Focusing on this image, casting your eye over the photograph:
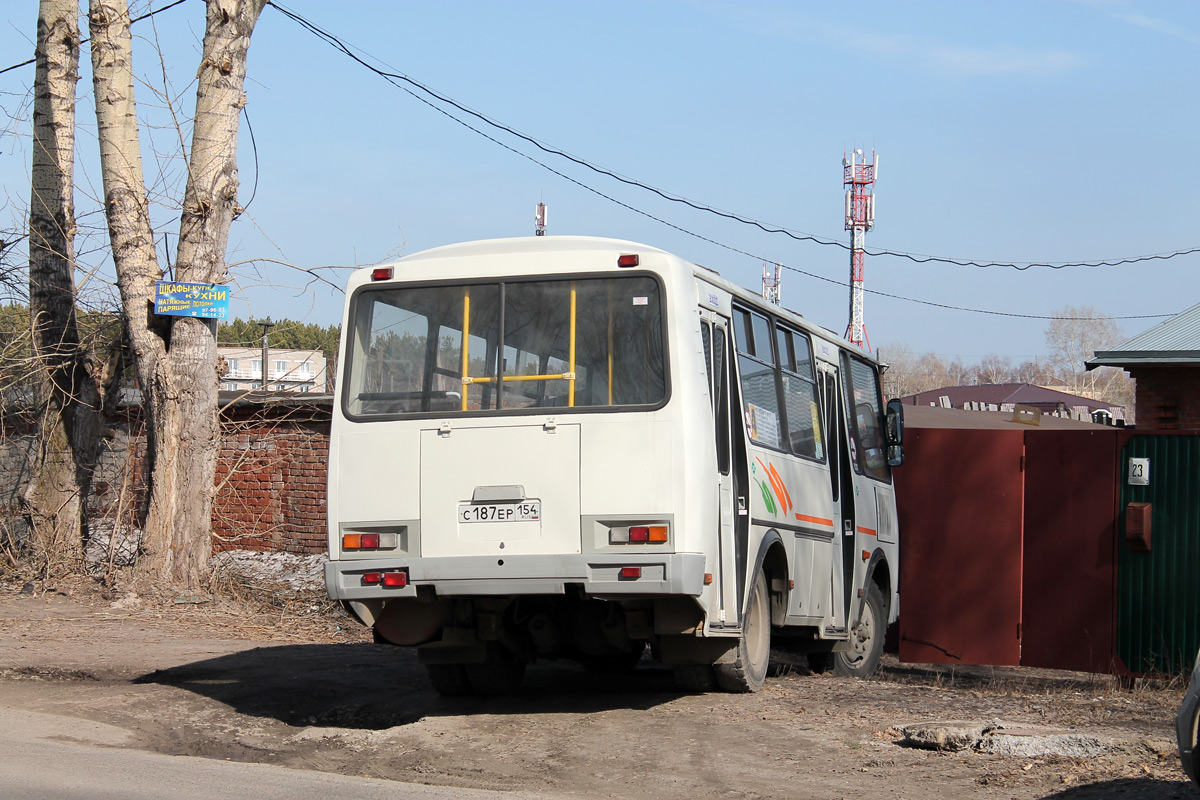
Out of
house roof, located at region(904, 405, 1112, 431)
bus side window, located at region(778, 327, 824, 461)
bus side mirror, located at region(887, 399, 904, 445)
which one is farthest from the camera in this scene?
house roof, located at region(904, 405, 1112, 431)

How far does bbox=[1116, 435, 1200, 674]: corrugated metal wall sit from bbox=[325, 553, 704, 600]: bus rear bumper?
5535 mm

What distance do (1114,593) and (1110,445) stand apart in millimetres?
1306

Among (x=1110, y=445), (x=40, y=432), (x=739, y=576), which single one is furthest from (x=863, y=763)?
(x=40, y=432)

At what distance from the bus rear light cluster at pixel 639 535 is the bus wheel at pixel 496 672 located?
6.94 ft

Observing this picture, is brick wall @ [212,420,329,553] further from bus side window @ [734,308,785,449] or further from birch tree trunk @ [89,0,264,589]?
bus side window @ [734,308,785,449]

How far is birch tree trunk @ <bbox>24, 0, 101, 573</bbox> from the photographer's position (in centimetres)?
1527

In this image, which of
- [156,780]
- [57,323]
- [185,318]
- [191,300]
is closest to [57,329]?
[57,323]

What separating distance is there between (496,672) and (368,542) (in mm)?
2071

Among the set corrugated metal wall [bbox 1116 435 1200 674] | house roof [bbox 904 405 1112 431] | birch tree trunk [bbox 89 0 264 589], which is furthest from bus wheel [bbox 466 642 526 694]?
house roof [bbox 904 405 1112 431]

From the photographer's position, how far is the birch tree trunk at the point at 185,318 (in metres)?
13.5

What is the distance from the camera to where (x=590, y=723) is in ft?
25.3

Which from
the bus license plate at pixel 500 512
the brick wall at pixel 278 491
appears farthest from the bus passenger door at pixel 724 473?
the brick wall at pixel 278 491

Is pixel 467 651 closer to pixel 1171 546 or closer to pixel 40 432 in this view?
pixel 1171 546

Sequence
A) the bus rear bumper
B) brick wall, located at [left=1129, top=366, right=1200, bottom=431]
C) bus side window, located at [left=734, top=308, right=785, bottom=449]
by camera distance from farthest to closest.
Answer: brick wall, located at [left=1129, top=366, right=1200, bottom=431] → bus side window, located at [left=734, top=308, right=785, bottom=449] → the bus rear bumper
